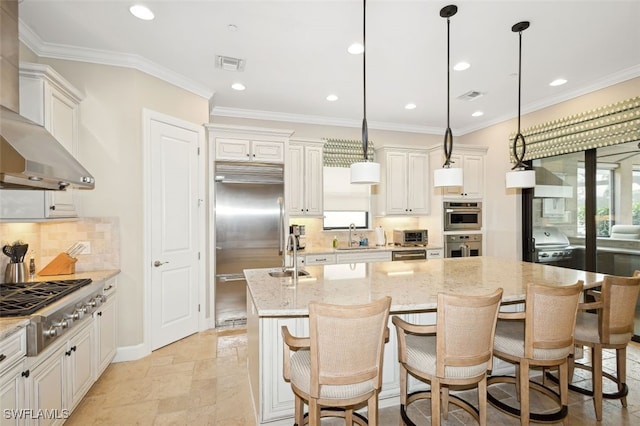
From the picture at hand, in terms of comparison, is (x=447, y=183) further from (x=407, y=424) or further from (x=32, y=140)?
(x=32, y=140)

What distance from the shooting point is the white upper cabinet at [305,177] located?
15.2 ft

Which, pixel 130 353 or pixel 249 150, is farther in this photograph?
pixel 249 150

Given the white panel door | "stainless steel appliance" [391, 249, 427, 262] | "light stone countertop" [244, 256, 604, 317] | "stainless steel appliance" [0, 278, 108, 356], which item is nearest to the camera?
"stainless steel appliance" [0, 278, 108, 356]

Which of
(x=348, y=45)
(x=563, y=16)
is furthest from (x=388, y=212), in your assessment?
(x=563, y=16)

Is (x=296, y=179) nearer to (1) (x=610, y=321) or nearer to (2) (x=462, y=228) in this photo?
(2) (x=462, y=228)

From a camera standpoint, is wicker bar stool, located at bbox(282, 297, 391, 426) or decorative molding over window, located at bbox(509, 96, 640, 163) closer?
wicker bar stool, located at bbox(282, 297, 391, 426)

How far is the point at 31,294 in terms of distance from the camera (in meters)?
2.08

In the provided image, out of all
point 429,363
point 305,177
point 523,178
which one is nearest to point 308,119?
point 305,177

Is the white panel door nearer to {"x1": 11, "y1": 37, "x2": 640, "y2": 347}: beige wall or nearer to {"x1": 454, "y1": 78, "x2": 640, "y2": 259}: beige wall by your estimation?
{"x1": 11, "y1": 37, "x2": 640, "y2": 347}: beige wall

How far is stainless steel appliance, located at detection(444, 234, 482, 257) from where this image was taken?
5.10 metres

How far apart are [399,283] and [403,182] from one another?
128 inches

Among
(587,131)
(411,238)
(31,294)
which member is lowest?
(31,294)

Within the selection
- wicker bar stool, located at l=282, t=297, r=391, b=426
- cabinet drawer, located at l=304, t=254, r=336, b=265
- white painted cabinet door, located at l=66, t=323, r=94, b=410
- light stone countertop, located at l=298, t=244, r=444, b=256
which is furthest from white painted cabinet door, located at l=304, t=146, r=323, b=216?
wicker bar stool, located at l=282, t=297, r=391, b=426

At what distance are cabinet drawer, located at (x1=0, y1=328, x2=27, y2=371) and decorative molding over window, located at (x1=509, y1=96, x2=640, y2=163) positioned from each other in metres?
5.42
